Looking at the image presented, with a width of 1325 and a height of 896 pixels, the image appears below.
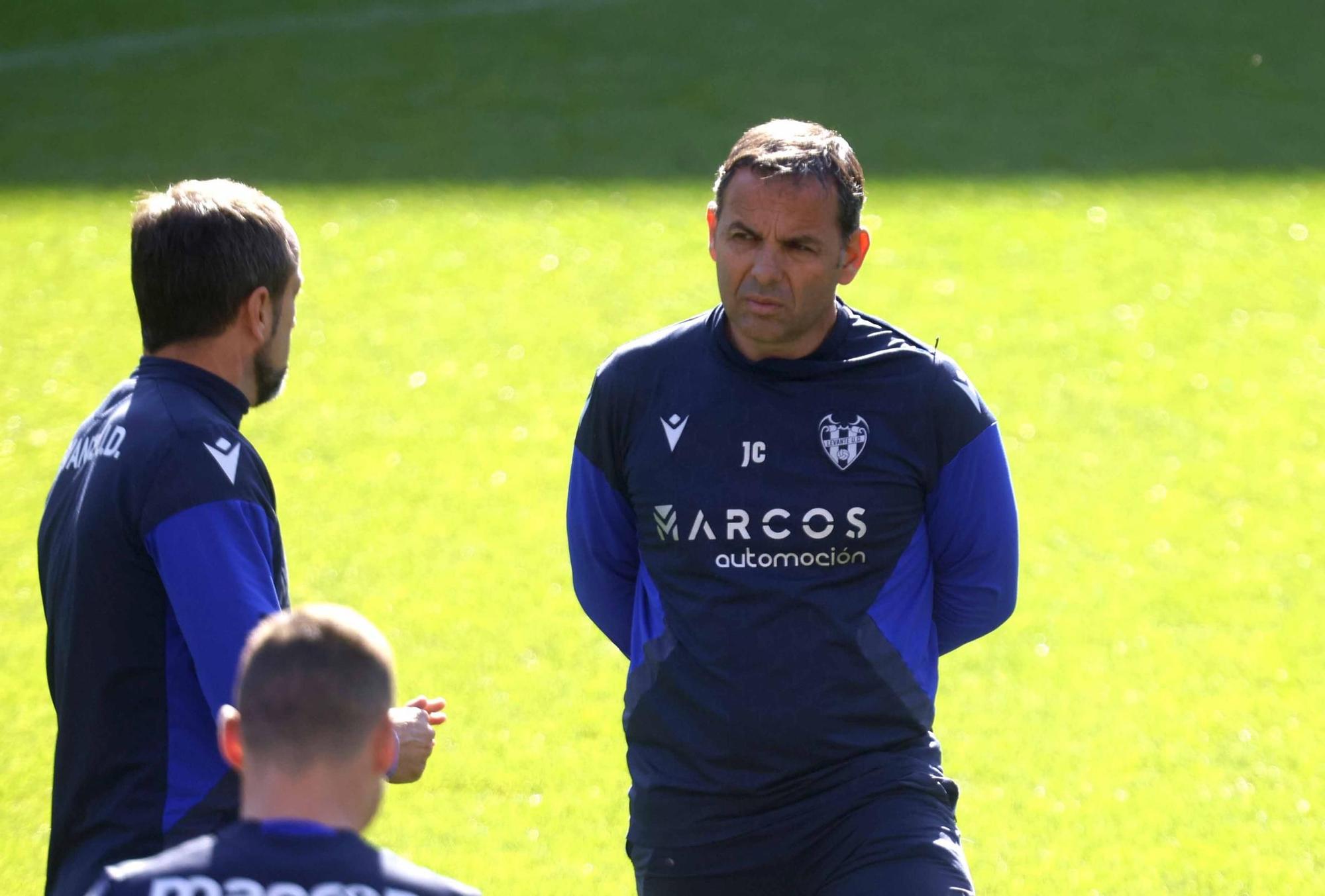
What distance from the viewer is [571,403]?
7.93 m

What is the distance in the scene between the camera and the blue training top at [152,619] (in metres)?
A: 2.68

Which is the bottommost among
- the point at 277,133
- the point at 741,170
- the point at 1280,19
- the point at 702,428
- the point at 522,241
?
the point at 702,428

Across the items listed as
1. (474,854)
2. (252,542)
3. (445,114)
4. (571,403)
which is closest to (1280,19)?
(445,114)

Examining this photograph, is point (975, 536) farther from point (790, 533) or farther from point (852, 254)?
point (852, 254)

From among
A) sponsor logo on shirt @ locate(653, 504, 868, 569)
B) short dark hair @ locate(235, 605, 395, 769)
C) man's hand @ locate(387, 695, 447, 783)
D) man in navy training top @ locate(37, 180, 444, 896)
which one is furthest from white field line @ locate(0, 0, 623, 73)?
short dark hair @ locate(235, 605, 395, 769)

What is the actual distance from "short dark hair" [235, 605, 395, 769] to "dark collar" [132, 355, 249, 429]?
0.83 m

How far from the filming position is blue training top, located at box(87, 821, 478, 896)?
6.56ft

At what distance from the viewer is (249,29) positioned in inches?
518

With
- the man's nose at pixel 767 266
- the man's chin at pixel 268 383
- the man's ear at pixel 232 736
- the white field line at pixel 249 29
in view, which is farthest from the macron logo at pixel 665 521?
the white field line at pixel 249 29

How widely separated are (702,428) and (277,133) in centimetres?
857

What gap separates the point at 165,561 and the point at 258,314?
1.63ft

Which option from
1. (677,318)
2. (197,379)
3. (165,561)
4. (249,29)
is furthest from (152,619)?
(249,29)

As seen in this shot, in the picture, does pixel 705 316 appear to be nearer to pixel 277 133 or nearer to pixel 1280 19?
pixel 277 133

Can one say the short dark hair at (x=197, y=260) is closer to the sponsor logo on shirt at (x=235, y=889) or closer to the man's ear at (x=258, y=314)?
the man's ear at (x=258, y=314)
